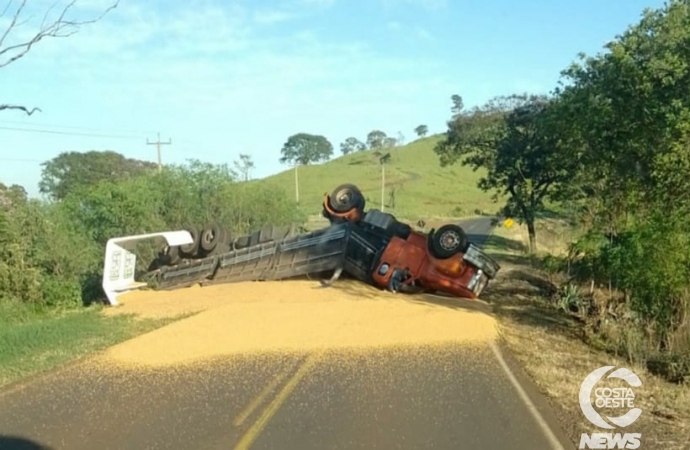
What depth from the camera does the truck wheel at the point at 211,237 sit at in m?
23.9

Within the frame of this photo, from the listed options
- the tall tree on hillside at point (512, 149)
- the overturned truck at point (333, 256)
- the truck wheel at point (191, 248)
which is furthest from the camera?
the tall tree on hillside at point (512, 149)

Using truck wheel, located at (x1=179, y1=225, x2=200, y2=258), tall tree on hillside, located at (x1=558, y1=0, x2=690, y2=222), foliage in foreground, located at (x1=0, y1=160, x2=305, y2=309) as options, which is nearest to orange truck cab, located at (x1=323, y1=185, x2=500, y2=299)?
tall tree on hillside, located at (x1=558, y1=0, x2=690, y2=222)

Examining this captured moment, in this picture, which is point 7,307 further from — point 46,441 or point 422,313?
point 46,441

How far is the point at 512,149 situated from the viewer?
34.7 m

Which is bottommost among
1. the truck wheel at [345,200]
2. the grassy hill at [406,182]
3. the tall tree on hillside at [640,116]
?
the grassy hill at [406,182]

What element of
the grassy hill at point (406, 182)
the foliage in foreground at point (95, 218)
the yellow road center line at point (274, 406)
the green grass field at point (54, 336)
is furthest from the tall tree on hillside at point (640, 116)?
the grassy hill at point (406, 182)

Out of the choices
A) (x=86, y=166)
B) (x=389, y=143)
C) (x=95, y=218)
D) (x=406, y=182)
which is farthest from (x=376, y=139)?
(x=95, y=218)

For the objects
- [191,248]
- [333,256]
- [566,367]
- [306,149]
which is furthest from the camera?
[306,149]

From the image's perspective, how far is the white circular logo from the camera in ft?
26.2

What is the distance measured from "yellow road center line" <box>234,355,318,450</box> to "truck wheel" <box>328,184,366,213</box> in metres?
11.8

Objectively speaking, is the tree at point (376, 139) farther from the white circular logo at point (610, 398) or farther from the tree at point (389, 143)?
the white circular logo at point (610, 398)

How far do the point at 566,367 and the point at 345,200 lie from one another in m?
13.6

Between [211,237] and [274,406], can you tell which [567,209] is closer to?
[211,237]

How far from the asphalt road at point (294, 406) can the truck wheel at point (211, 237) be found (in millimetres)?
11941
